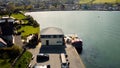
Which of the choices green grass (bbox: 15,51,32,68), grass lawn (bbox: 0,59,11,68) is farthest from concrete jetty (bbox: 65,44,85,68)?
grass lawn (bbox: 0,59,11,68)

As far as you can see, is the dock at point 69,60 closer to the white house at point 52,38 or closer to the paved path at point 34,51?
the paved path at point 34,51

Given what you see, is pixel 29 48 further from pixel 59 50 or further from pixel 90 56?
pixel 90 56

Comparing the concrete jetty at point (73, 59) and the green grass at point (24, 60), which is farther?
the concrete jetty at point (73, 59)

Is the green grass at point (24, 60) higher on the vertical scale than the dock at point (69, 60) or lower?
higher

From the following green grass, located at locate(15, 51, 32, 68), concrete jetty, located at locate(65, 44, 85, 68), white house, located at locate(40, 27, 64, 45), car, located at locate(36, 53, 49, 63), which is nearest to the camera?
green grass, located at locate(15, 51, 32, 68)

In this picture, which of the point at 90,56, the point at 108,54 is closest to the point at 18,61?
the point at 90,56

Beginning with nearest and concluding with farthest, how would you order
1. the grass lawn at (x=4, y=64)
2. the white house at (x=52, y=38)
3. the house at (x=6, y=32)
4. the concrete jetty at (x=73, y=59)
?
the grass lawn at (x=4, y=64) < the concrete jetty at (x=73, y=59) < the house at (x=6, y=32) < the white house at (x=52, y=38)

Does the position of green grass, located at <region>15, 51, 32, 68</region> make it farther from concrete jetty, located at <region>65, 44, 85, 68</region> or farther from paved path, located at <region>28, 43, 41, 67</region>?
concrete jetty, located at <region>65, 44, 85, 68</region>

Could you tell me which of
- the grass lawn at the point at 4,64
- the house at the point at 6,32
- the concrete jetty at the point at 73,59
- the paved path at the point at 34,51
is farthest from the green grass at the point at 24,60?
the concrete jetty at the point at 73,59

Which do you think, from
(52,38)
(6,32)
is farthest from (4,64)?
(6,32)
